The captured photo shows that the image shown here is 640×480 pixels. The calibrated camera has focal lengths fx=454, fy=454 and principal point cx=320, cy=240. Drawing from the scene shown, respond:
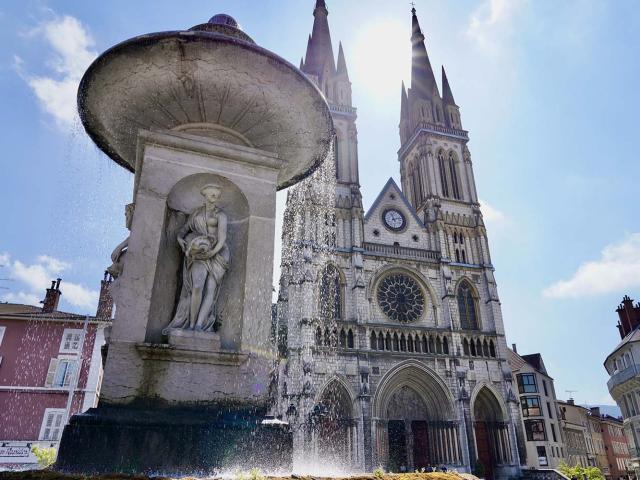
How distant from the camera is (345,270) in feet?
105

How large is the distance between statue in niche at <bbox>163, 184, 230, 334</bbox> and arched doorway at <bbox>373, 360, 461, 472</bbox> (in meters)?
26.1

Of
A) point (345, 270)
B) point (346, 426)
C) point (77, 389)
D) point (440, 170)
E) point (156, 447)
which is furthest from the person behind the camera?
point (440, 170)

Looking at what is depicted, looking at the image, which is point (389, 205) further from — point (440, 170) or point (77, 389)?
point (77, 389)

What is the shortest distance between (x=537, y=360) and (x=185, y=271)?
53.8 metres

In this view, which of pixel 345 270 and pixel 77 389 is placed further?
pixel 345 270

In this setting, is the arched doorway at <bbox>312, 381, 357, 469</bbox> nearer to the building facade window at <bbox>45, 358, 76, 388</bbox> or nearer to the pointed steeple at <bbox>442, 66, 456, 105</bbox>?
the building facade window at <bbox>45, 358, 76, 388</bbox>

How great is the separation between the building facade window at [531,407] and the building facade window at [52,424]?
4044 cm

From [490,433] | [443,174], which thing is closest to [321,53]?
[443,174]

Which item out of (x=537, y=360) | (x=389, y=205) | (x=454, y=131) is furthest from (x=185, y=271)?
(x=537, y=360)

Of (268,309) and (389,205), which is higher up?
(389,205)

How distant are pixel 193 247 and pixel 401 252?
31.1m

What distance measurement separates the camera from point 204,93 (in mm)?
5367

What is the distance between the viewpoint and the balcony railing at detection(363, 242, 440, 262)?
34062 mm

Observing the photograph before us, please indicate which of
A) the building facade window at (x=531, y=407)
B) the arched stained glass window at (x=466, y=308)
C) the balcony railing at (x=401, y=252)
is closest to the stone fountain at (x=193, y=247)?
the balcony railing at (x=401, y=252)
